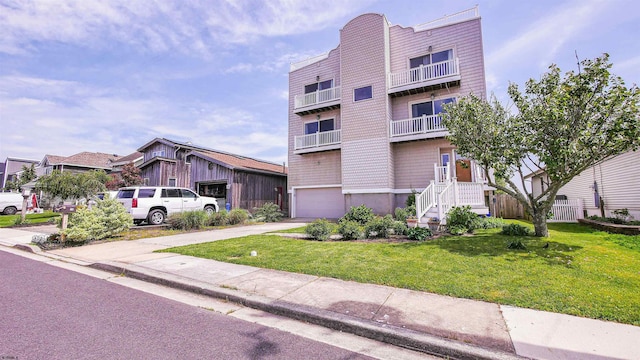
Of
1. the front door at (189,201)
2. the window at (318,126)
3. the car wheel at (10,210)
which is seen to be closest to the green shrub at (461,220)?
the window at (318,126)

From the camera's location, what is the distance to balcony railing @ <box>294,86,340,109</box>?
18.3 m

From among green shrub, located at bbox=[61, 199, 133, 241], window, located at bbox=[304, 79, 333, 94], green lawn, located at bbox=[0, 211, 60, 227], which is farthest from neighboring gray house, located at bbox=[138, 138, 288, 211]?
green shrub, located at bbox=[61, 199, 133, 241]

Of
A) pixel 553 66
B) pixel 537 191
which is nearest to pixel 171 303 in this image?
pixel 553 66

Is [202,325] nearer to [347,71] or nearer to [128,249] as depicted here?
[128,249]

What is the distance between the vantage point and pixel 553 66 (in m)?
7.20

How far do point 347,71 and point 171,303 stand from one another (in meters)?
16.1

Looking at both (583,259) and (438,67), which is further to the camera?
(438,67)

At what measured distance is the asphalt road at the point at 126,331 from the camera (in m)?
2.84

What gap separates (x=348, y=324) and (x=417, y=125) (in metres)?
13.9

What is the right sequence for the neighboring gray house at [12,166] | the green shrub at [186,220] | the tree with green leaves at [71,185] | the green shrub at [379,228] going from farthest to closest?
the neighboring gray house at [12,166]
the tree with green leaves at [71,185]
the green shrub at [186,220]
the green shrub at [379,228]

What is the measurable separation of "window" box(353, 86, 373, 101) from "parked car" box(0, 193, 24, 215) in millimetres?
29261

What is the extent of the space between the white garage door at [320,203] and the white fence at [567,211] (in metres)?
10.7

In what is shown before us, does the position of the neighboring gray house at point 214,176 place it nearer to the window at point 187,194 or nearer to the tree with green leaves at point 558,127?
the window at point 187,194

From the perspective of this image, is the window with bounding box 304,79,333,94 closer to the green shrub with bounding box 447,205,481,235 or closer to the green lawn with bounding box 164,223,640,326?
the green shrub with bounding box 447,205,481,235
